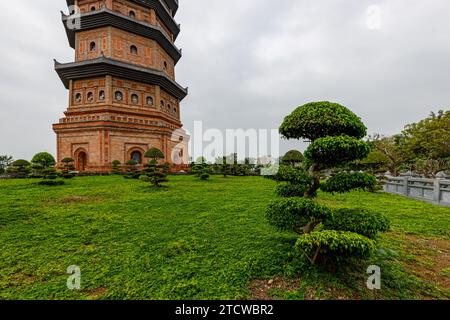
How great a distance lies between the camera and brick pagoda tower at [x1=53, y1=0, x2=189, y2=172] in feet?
65.3

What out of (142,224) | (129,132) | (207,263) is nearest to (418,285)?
(207,263)

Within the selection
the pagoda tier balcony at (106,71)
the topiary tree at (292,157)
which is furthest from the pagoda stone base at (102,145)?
the topiary tree at (292,157)

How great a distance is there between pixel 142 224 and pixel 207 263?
2.83m

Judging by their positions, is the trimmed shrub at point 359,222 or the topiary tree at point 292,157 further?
the topiary tree at point 292,157

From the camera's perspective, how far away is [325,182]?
12.0 feet

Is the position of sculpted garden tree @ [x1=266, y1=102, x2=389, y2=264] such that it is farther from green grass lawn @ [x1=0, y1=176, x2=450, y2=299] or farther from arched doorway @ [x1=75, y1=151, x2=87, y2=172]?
arched doorway @ [x1=75, y1=151, x2=87, y2=172]

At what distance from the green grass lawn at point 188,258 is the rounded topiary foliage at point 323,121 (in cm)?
220

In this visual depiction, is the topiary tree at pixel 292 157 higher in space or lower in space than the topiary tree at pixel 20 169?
higher

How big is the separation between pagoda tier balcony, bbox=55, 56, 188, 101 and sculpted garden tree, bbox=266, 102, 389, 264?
22.7 meters

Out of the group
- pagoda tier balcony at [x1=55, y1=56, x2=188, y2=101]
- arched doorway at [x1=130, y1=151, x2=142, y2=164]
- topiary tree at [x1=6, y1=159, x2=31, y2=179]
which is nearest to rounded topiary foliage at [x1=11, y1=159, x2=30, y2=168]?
topiary tree at [x1=6, y1=159, x2=31, y2=179]

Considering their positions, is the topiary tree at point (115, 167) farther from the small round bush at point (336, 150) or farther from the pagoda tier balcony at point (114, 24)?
the small round bush at point (336, 150)

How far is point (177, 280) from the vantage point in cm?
305

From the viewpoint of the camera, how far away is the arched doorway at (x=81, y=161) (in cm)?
2039
